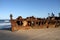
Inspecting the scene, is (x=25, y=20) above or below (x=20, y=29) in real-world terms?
above

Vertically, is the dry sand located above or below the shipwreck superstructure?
below

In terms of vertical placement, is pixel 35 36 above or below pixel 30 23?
below

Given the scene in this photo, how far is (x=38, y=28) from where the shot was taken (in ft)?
36.9

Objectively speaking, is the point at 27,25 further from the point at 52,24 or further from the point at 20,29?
the point at 52,24

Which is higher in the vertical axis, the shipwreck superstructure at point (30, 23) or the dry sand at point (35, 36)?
the shipwreck superstructure at point (30, 23)

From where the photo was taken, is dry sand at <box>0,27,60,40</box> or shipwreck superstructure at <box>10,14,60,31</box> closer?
dry sand at <box>0,27,60,40</box>

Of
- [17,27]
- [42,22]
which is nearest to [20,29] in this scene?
[17,27]

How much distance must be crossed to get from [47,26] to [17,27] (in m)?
2.55

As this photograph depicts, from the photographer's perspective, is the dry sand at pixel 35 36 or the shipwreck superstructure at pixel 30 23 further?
the shipwreck superstructure at pixel 30 23

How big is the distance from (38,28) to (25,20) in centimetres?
128

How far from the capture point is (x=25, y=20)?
441 inches

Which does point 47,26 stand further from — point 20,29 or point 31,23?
point 20,29

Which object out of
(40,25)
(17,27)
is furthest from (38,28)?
(17,27)

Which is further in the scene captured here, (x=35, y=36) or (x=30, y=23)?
(x=30, y=23)
